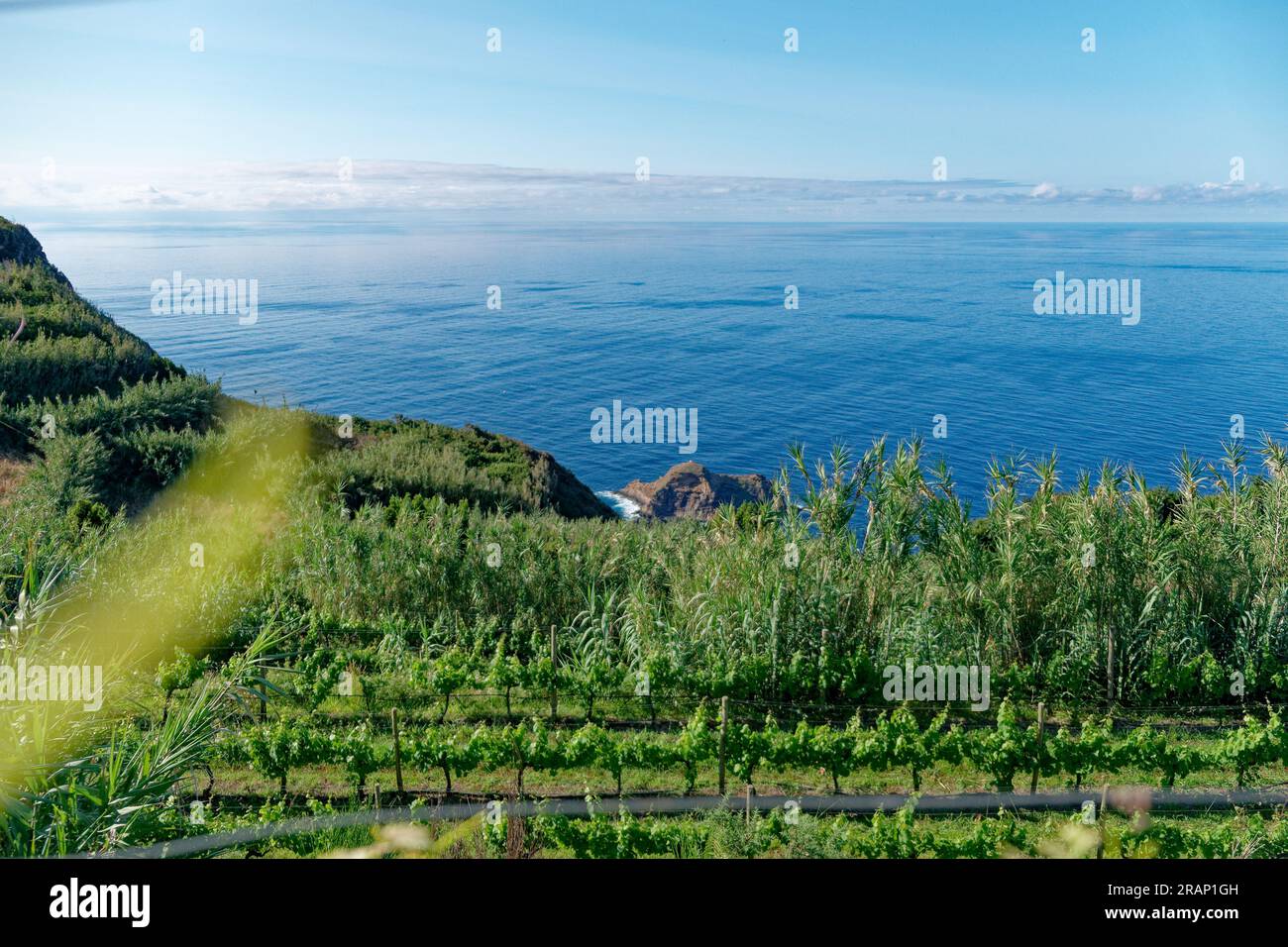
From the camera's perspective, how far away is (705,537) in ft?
40.3

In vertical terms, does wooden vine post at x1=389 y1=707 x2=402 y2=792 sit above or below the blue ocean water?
below

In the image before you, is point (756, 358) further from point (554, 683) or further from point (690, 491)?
point (554, 683)

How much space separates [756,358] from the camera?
90.7m

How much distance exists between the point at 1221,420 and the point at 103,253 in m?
202

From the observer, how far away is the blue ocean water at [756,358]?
2547 inches

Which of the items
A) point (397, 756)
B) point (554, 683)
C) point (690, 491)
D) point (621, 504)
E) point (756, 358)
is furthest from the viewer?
Answer: point (756, 358)

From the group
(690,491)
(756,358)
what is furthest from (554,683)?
(756,358)

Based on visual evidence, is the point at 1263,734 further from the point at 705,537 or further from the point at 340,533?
the point at 340,533

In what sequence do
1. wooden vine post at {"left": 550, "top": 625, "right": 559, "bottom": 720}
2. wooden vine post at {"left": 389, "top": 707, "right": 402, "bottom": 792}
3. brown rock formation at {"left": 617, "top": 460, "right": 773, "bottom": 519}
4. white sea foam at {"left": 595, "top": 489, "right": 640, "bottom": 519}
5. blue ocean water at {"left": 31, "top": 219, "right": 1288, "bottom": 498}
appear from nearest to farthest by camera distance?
wooden vine post at {"left": 389, "top": 707, "right": 402, "bottom": 792} < wooden vine post at {"left": 550, "top": 625, "right": 559, "bottom": 720} < brown rock formation at {"left": 617, "top": 460, "right": 773, "bottom": 519} < white sea foam at {"left": 595, "top": 489, "right": 640, "bottom": 519} < blue ocean water at {"left": 31, "top": 219, "right": 1288, "bottom": 498}

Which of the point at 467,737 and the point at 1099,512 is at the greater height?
the point at 1099,512

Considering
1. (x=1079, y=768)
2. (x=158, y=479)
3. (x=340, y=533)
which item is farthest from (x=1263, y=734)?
(x=158, y=479)

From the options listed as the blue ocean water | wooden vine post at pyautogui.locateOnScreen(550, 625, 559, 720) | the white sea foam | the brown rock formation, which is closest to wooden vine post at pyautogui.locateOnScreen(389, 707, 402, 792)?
wooden vine post at pyautogui.locateOnScreen(550, 625, 559, 720)

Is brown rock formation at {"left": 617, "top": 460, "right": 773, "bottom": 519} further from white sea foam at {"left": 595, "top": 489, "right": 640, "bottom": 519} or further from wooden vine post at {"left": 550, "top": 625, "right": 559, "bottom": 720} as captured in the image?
wooden vine post at {"left": 550, "top": 625, "right": 559, "bottom": 720}

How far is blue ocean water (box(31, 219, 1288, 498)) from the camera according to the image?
64.7 meters
